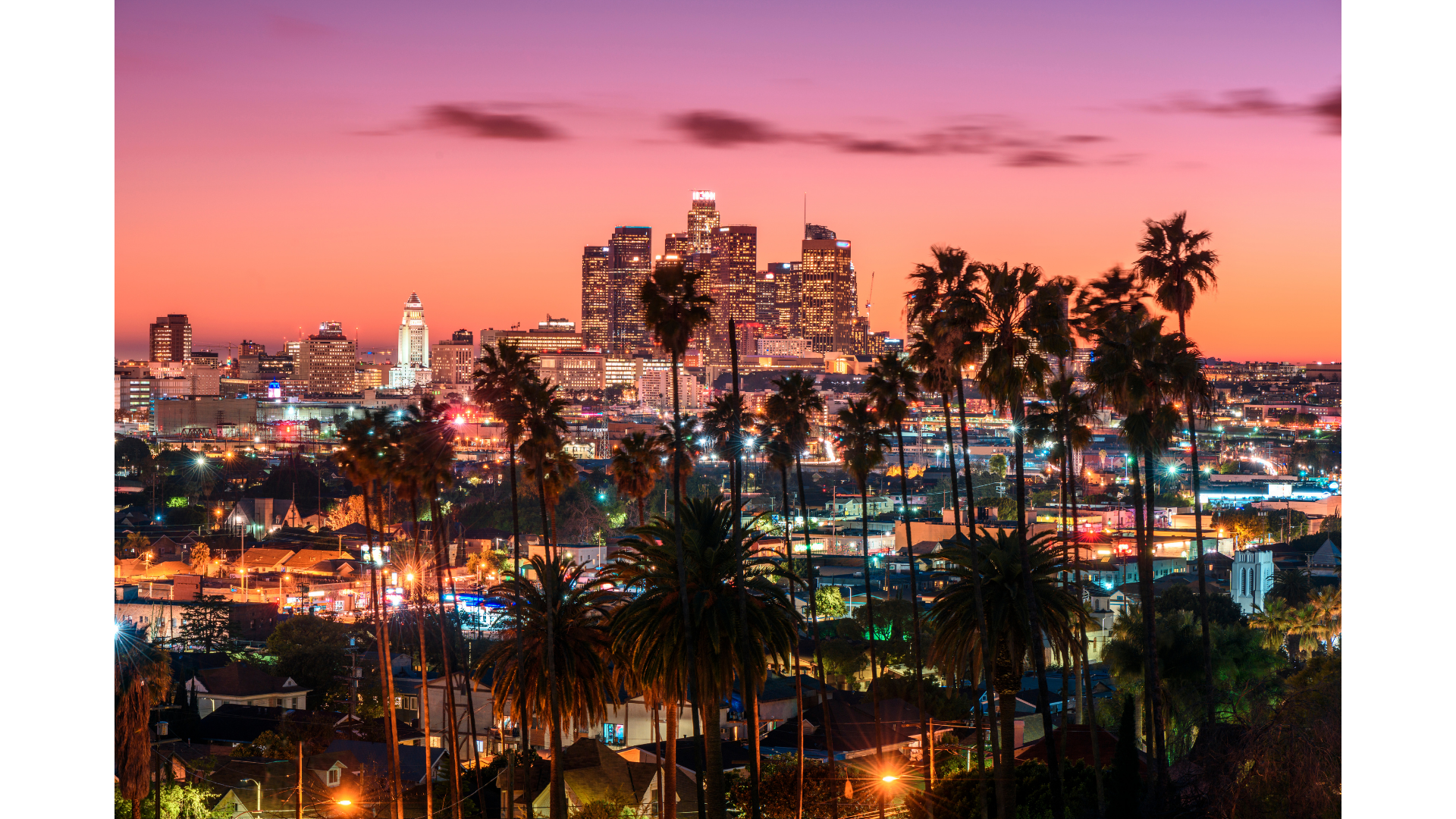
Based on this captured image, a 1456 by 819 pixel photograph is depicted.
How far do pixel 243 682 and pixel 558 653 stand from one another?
20639 mm

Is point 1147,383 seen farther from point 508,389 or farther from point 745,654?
point 508,389

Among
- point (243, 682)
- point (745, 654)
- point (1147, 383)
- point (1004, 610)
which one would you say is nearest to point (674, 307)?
point (745, 654)

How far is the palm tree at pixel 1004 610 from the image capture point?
19.4 m

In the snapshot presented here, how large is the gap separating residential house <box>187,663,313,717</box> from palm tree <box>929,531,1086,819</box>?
24.5 meters

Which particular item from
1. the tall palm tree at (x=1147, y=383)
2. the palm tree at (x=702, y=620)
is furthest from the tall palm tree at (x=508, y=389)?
the tall palm tree at (x=1147, y=383)

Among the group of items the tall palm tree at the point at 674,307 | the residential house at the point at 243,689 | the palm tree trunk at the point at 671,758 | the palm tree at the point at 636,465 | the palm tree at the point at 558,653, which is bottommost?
the residential house at the point at 243,689

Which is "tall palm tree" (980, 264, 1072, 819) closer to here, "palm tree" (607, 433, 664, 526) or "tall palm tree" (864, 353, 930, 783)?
"tall palm tree" (864, 353, 930, 783)

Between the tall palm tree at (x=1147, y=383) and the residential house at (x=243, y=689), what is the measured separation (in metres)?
25.4

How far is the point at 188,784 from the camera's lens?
26516mm

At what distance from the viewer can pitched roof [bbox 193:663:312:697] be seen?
37250mm

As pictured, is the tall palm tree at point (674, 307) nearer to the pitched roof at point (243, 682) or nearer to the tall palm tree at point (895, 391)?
the tall palm tree at point (895, 391)

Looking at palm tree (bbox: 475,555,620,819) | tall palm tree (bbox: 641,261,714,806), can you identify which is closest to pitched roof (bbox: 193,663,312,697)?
palm tree (bbox: 475,555,620,819)
